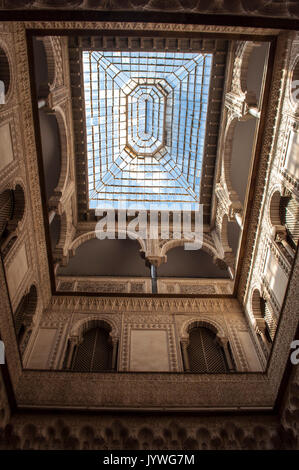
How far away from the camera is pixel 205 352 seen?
8477 mm

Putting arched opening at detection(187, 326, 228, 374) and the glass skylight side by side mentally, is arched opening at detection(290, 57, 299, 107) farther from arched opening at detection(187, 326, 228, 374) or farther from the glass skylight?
arched opening at detection(187, 326, 228, 374)

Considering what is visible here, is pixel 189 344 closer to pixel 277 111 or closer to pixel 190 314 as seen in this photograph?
pixel 190 314

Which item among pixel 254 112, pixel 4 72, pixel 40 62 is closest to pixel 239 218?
pixel 254 112

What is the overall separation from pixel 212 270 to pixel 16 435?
818 cm

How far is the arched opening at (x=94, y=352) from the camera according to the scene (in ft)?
26.8

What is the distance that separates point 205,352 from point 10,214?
5277 millimetres

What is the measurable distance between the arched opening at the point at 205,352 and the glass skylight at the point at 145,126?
199 inches

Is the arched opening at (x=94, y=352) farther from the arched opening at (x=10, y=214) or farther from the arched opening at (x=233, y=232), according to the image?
the arched opening at (x=233, y=232)

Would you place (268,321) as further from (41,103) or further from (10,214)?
(41,103)

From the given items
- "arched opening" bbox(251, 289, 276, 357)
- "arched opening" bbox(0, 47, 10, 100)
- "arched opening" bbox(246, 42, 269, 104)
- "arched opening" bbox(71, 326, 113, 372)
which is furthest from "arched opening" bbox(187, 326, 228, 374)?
"arched opening" bbox(0, 47, 10, 100)

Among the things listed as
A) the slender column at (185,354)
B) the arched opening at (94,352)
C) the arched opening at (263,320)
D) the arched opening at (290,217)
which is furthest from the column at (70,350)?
the arched opening at (290,217)

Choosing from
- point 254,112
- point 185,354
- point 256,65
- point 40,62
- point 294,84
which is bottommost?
point 185,354

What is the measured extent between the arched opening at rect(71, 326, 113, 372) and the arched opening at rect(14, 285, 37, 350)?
47.8 inches

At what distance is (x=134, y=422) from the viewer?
6156mm
